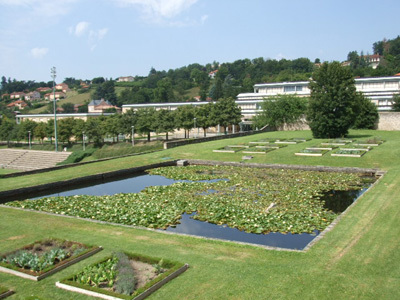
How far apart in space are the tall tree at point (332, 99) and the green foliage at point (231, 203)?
15365mm

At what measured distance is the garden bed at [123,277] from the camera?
8.34 metres

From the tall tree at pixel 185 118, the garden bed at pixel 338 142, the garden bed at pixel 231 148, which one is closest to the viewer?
the garden bed at pixel 231 148

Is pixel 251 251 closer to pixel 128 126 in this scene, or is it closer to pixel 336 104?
pixel 336 104

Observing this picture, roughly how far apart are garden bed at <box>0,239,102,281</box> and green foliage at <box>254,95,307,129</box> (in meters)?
48.4

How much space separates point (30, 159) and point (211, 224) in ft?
122

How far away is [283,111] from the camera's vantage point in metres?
56.1

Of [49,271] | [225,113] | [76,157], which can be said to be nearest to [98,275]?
[49,271]

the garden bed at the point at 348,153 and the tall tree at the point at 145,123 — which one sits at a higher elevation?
the tall tree at the point at 145,123

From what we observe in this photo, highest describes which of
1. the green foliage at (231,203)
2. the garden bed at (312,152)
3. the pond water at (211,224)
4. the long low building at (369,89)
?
the long low building at (369,89)

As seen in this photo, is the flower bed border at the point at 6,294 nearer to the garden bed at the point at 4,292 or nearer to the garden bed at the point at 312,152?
the garden bed at the point at 4,292

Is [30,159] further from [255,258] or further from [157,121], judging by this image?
[255,258]

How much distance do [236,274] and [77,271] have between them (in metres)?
3.96

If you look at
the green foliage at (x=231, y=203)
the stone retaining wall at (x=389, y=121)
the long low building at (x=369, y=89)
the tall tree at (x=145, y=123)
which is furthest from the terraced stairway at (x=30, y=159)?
the stone retaining wall at (x=389, y=121)

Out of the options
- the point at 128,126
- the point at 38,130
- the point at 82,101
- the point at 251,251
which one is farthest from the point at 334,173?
the point at 82,101
